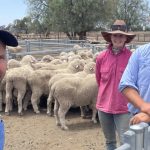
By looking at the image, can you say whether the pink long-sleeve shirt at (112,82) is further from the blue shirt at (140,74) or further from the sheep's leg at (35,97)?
the sheep's leg at (35,97)

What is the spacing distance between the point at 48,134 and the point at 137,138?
5.39m

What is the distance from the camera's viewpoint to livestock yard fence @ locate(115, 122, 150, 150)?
5.37ft

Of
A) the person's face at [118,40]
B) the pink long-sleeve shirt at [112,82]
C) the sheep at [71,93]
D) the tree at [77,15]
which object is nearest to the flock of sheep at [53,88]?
the sheep at [71,93]

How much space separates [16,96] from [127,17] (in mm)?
50094

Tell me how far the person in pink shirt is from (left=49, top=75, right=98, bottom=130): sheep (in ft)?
9.62

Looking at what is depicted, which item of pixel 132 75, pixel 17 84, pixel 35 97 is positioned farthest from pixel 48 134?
pixel 132 75

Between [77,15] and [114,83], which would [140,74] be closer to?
[114,83]

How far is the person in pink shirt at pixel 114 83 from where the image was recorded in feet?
13.4

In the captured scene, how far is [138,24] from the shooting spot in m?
57.0

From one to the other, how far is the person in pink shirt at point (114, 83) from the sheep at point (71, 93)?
115 inches

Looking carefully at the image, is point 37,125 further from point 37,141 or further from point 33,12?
point 33,12

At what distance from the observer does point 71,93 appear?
724 cm

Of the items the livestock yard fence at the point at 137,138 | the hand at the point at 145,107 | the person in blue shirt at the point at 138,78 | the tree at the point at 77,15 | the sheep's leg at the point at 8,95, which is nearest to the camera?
the livestock yard fence at the point at 137,138

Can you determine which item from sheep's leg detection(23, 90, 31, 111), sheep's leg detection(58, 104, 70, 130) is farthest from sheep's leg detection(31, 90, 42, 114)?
sheep's leg detection(58, 104, 70, 130)
